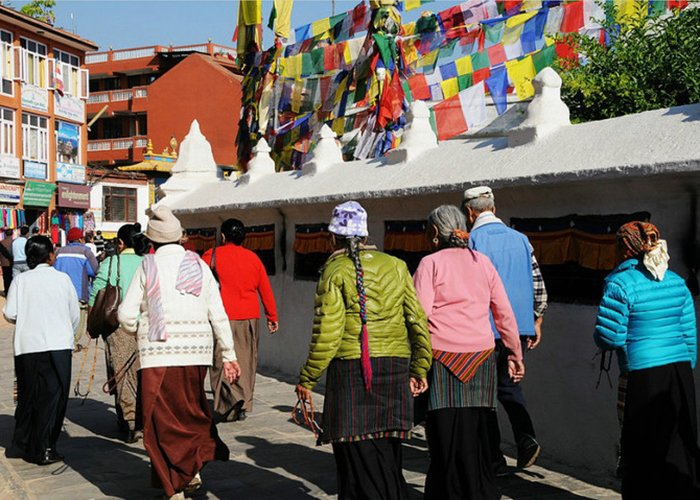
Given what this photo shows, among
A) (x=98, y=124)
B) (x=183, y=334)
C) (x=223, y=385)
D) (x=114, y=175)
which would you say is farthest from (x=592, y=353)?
(x=98, y=124)

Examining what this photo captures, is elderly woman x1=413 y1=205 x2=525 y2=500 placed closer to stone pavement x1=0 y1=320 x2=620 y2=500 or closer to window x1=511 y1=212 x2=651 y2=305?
stone pavement x1=0 y1=320 x2=620 y2=500

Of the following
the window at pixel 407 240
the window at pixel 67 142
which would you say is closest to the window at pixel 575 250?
the window at pixel 407 240

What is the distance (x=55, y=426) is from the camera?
21.0ft

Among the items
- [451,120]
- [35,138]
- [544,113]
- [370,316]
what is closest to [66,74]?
[35,138]

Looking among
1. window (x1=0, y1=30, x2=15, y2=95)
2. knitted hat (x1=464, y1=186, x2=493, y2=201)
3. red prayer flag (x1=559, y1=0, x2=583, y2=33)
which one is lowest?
knitted hat (x1=464, y1=186, x2=493, y2=201)

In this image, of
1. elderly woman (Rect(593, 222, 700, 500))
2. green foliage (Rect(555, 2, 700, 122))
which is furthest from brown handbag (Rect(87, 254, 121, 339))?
green foliage (Rect(555, 2, 700, 122))

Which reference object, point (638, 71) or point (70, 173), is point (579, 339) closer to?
point (638, 71)

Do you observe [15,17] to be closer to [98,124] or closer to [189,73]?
[189,73]

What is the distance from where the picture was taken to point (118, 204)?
132ft

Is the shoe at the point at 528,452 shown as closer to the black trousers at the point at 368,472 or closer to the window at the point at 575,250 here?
the window at the point at 575,250

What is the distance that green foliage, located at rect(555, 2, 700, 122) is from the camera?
12.2 m

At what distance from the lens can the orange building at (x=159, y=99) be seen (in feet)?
140

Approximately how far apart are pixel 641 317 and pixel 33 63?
3406 cm

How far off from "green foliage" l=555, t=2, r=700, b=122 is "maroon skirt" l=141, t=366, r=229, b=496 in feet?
29.1
